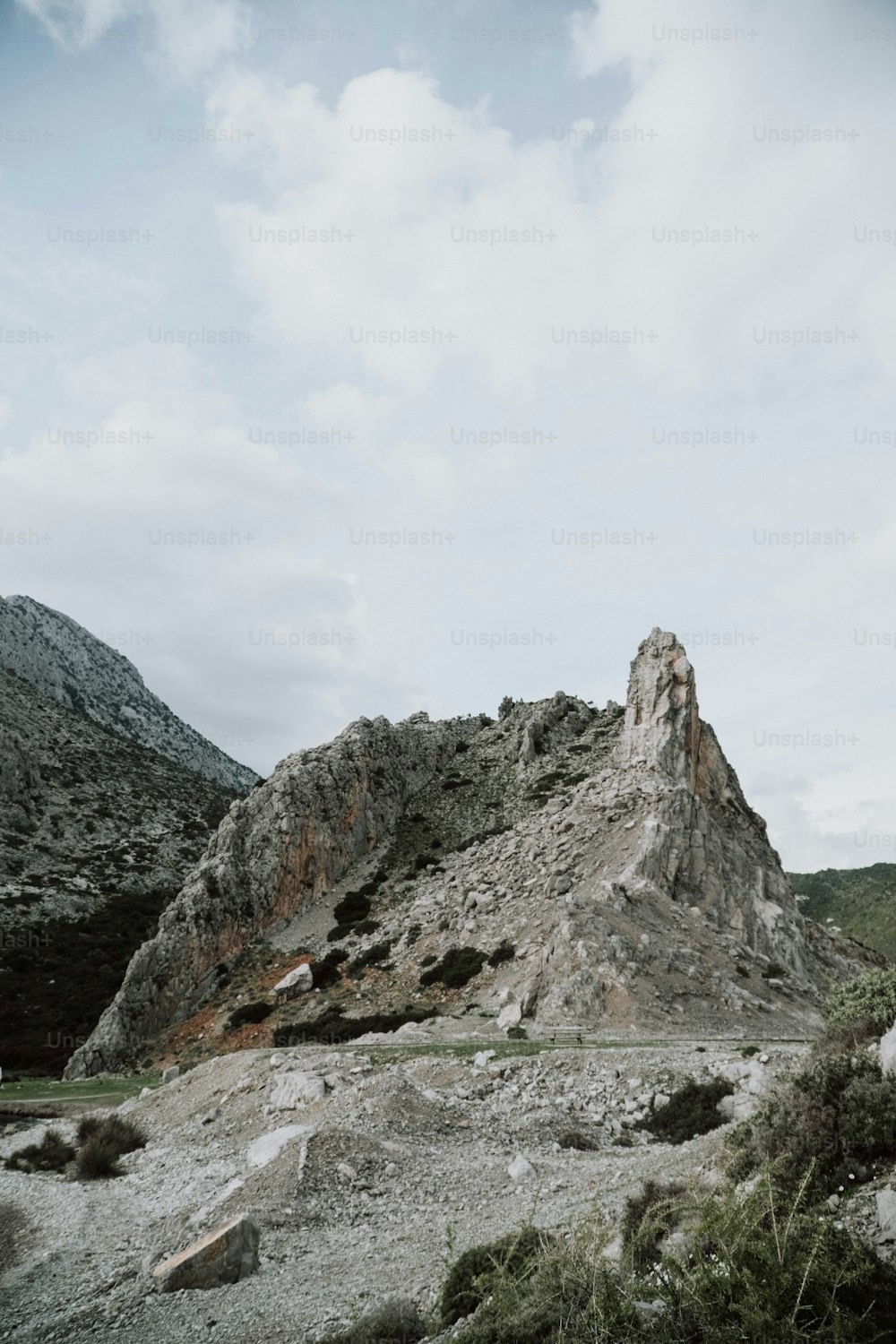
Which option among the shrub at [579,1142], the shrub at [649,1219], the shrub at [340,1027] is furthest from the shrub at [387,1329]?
the shrub at [340,1027]

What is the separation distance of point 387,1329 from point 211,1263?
391 cm

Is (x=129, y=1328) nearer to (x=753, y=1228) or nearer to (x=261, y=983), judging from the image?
(x=753, y=1228)

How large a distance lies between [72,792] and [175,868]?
1697cm

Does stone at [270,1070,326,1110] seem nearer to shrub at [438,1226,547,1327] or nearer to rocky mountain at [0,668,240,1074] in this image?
shrub at [438,1226,547,1327]

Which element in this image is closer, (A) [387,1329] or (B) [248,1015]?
(A) [387,1329]

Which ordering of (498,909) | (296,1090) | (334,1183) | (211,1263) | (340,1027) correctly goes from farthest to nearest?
(498,909) → (340,1027) → (296,1090) → (334,1183) → (211,1263)

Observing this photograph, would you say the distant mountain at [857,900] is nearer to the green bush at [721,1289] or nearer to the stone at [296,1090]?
the stone at [296,1090]

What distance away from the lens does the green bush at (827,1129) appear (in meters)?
7.75

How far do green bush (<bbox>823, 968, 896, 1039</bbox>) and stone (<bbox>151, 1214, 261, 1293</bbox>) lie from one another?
9.96 m

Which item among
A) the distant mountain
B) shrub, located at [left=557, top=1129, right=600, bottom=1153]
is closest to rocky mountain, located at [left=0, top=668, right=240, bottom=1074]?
shrub, located at [left=557, top=1129, right=600, bottom=1153]

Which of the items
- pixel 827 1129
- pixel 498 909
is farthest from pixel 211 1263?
pixel 498 909

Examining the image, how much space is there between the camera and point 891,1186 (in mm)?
7129

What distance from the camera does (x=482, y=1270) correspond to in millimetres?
8867

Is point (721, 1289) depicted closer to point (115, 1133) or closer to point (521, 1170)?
point (521, 1170)
